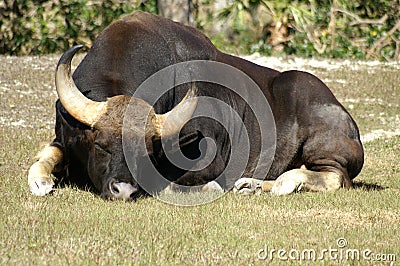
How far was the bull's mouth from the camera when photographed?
7219 millimetres

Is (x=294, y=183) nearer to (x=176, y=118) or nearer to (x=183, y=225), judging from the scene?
(x=176, y=118)

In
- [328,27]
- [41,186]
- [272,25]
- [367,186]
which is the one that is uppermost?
[41,186]

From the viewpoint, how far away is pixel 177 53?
9.02 meters

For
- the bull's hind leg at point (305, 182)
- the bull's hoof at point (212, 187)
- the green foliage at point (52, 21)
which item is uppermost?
the bull's hind leg at point (305, 182)

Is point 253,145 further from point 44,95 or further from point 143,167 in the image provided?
point 44,95

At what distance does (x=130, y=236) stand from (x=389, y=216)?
256cm

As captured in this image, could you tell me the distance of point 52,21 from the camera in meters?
20.1

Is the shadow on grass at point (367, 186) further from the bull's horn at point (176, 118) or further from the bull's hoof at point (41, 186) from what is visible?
the bull's hoof at point (41, 186)

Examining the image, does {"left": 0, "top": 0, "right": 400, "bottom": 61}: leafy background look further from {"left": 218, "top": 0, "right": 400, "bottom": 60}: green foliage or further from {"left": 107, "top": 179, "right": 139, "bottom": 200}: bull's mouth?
{"left": 107, "top": 179, "right": 139, "bottom": 200}: bull's mouth

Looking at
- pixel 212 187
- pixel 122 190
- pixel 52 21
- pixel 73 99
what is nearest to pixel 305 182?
pixel 212 187

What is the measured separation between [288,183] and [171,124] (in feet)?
5.17

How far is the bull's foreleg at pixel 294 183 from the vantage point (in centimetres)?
847

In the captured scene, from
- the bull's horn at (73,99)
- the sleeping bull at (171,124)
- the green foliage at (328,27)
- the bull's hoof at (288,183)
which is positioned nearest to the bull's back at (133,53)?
the sleeping bull at (171,124)

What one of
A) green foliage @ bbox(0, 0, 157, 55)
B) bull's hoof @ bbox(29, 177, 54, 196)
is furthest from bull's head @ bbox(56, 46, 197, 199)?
green foliage @ bbox(0, 0, 157, 55)
